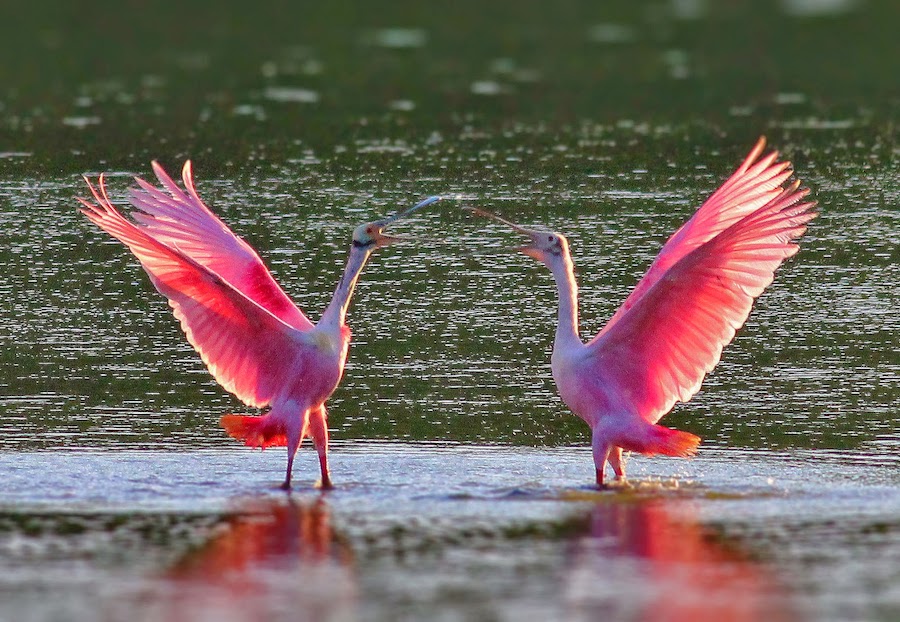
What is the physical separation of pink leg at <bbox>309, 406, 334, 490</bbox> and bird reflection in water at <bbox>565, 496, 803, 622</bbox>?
1.99 meters

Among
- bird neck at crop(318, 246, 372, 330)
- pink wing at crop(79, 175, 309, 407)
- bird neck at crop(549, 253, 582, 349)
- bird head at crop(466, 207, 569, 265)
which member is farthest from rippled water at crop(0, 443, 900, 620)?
bird head at crop(466, 207, 569, 265)

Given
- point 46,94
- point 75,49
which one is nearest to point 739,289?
point 46,94

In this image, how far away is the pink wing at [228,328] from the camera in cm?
1264

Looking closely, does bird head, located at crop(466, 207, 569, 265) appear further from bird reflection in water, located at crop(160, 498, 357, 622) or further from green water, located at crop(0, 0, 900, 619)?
bird reflection in water, located at crop(160, 498, 357, 622)

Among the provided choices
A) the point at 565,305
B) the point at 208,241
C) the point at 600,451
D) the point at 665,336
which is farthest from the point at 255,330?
the point at 665,336

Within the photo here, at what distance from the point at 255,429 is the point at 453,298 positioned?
12.3ft

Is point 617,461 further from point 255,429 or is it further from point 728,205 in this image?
point 255,429

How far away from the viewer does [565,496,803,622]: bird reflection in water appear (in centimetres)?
920

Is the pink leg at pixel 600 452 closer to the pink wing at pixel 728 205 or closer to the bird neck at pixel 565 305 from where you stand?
the bird neck at pixel 565 305

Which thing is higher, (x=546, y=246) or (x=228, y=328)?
(x=546, y=246)

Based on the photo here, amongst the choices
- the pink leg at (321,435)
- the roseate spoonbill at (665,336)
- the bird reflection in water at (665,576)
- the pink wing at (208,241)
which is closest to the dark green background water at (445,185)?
the pink leg at (321,435)

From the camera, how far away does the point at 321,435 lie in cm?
1281

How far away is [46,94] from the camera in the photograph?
2556 centimetres

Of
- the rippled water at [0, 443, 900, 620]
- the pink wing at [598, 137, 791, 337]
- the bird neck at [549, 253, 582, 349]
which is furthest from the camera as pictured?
the pink wing at [598, 137, 791, 337]
